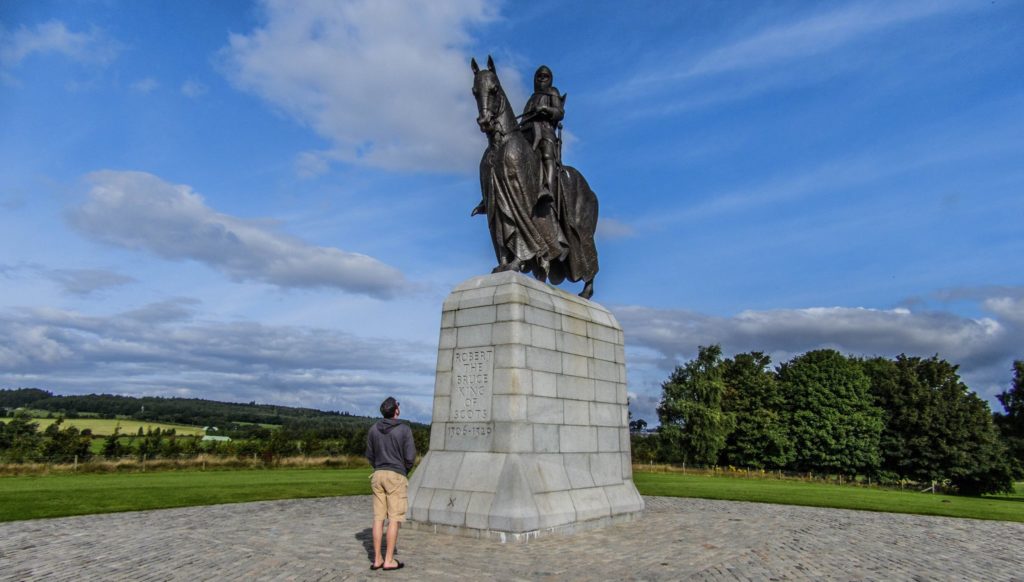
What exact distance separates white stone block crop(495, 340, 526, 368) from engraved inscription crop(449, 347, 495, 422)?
0.14 m

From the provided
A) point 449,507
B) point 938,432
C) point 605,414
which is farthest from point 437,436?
point 938,432

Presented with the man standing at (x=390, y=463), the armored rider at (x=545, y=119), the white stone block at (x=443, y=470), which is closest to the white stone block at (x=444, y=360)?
the white stone block at (x=443, y=470)

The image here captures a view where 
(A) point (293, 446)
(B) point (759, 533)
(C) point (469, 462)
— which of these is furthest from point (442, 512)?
(A) point (293, 446)

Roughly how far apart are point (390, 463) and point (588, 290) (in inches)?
327

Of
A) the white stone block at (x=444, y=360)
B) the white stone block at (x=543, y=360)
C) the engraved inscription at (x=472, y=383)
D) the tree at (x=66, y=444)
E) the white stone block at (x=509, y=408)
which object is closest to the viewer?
the white stone block at (x=509, y=408)

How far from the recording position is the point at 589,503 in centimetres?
1115

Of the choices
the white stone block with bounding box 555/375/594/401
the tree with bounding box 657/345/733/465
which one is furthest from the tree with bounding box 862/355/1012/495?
the white stone block with bounding box 555/375/594/401

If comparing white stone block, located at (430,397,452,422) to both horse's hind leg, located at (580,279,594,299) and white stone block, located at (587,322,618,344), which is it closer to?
white stone block, located at (587,322,618,344)

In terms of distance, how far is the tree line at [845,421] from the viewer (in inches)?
1783

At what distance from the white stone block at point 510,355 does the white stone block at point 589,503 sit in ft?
8.01

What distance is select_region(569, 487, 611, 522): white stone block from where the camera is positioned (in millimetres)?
10799

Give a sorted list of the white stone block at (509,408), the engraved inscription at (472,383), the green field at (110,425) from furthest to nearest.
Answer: the green field at (110,425) → the engraved inscription at (472,383) → the white stone block at (509,408)

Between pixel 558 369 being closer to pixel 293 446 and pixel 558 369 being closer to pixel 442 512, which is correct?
pixel 442 512

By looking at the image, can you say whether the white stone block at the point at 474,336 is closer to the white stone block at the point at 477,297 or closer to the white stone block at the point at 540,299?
the white stone block at the point at 477,297
